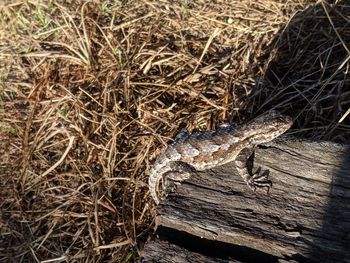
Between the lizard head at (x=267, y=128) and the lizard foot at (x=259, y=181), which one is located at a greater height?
the lizard head at (x=267, y=128)

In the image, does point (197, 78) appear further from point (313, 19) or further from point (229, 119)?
point (313, 19)

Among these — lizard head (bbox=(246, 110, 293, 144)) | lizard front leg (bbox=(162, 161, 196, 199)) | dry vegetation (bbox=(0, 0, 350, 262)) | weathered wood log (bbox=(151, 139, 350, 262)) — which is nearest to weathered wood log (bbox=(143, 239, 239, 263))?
weathered wood log (bbox=(151, 139, 350, 262))

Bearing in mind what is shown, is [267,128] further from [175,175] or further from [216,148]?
[175,175]

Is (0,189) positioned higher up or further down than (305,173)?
further down

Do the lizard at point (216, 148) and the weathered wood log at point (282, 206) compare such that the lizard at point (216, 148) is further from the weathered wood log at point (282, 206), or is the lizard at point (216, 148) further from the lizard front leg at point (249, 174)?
the weathered wood log at point (282, 206)

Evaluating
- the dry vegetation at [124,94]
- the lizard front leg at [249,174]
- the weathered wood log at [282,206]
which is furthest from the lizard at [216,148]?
the dry vegetation at [124,94]

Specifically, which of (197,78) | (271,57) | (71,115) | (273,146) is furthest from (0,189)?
(271,57)

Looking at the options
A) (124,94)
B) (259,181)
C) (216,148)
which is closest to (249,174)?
(259,181)

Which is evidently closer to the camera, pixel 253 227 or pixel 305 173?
pixel 253 227
